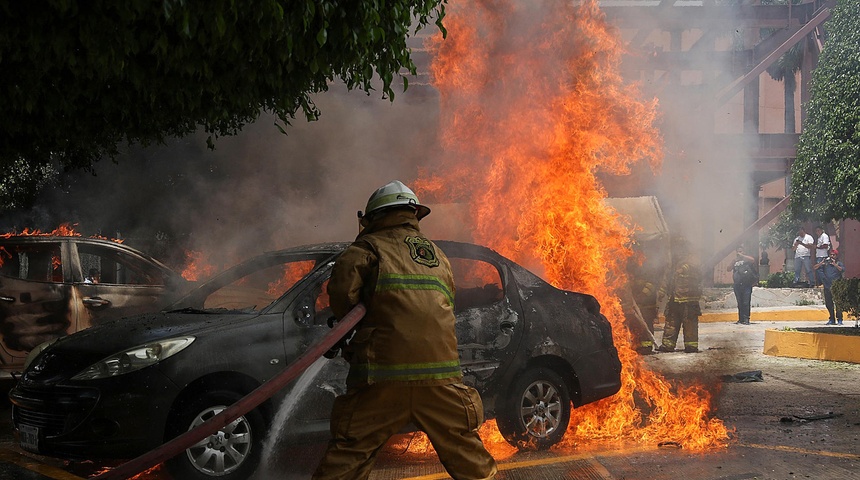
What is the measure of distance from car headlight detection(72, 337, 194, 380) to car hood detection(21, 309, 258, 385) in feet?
0.11

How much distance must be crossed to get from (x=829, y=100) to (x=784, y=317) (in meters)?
6.69

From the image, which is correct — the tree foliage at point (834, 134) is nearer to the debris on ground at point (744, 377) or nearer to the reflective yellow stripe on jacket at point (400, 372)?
the debris on ground at point (744, 377)

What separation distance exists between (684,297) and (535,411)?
6323mm

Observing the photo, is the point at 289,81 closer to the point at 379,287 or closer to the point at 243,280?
the point at 379,287

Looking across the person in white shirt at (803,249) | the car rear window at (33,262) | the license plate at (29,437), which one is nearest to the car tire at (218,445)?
the license plate at (29,437)

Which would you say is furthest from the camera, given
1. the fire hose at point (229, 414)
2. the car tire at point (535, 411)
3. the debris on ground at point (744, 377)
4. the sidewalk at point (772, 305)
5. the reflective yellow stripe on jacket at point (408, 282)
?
the sidewalk at point (772, 305)

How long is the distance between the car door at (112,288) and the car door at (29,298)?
117 millimetres

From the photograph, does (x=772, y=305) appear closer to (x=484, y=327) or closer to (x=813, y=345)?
(x=813, y=345)

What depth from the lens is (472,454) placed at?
3713mm

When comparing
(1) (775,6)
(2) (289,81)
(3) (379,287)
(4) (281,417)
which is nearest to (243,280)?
(4) (281,417)

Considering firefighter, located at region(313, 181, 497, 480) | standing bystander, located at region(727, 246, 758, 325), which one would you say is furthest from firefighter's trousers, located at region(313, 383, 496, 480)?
standing bystander, located at region(727, 246, 758, 325)

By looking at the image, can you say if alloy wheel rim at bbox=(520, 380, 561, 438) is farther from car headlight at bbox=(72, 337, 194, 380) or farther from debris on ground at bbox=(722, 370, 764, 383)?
debris on ground at bbox=(722, 370, 764, 383)

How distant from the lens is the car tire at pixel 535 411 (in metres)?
5.94

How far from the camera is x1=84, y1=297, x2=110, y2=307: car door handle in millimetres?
8102
